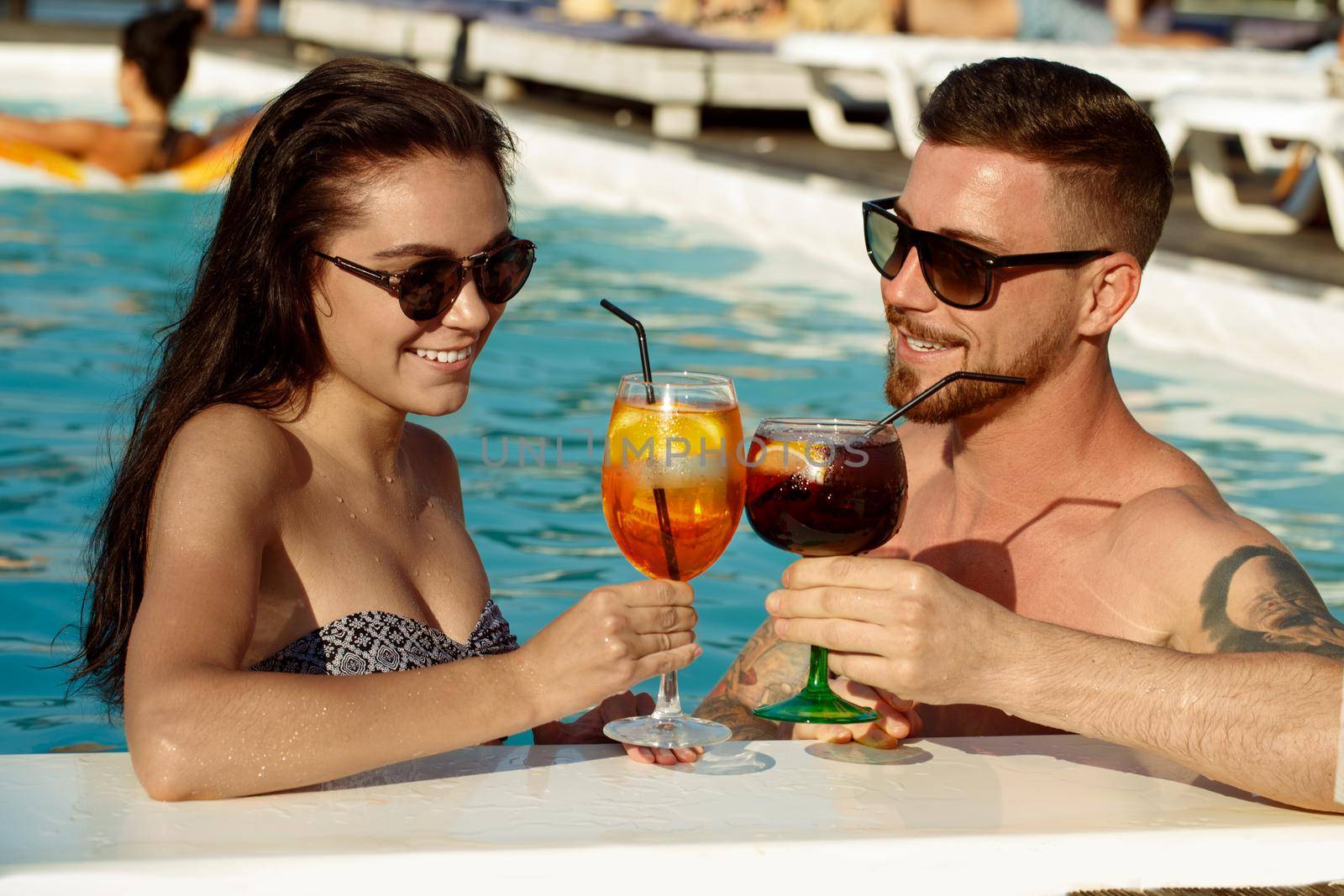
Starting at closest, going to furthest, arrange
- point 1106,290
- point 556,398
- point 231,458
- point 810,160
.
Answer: point 231,458
point 1106,290
point 556,398
point 810,160

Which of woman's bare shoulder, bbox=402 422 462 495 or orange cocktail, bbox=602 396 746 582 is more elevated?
orange cocktail, bbox=602 396 746 582

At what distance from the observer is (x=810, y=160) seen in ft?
40.7

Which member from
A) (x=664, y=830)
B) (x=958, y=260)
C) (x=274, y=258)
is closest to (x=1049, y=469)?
(x=958, y=260)

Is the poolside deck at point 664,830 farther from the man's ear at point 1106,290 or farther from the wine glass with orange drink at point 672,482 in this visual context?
the man's ear at point 1106,290

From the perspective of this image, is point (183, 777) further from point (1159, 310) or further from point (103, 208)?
point (103, 208)

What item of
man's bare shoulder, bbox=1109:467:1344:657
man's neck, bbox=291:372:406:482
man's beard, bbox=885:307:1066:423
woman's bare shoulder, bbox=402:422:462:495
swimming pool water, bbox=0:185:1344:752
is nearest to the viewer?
man's bare shoulder, bbox=1109:467:1344:657

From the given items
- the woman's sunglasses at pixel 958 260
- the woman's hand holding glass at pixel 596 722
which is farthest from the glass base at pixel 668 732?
the woman's sunglasses at pixel 958 260

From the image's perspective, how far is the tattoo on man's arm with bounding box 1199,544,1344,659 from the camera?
7.61ft

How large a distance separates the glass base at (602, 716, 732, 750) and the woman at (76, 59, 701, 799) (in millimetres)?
59

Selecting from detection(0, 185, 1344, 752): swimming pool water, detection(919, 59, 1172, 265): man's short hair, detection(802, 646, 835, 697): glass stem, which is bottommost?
detection(0, 185, 1344, 752): swimming pool water

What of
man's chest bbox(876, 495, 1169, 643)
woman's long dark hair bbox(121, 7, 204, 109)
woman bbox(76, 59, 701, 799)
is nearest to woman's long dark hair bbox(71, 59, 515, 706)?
woman bbox(76, 59, 701, 799)

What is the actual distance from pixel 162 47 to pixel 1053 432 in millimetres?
10501

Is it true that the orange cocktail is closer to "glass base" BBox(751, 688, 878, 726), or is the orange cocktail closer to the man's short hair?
"glass base" BBox(751, 688, 878, 726)

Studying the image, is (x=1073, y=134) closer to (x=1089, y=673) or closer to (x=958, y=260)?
(x=958, y=260)
